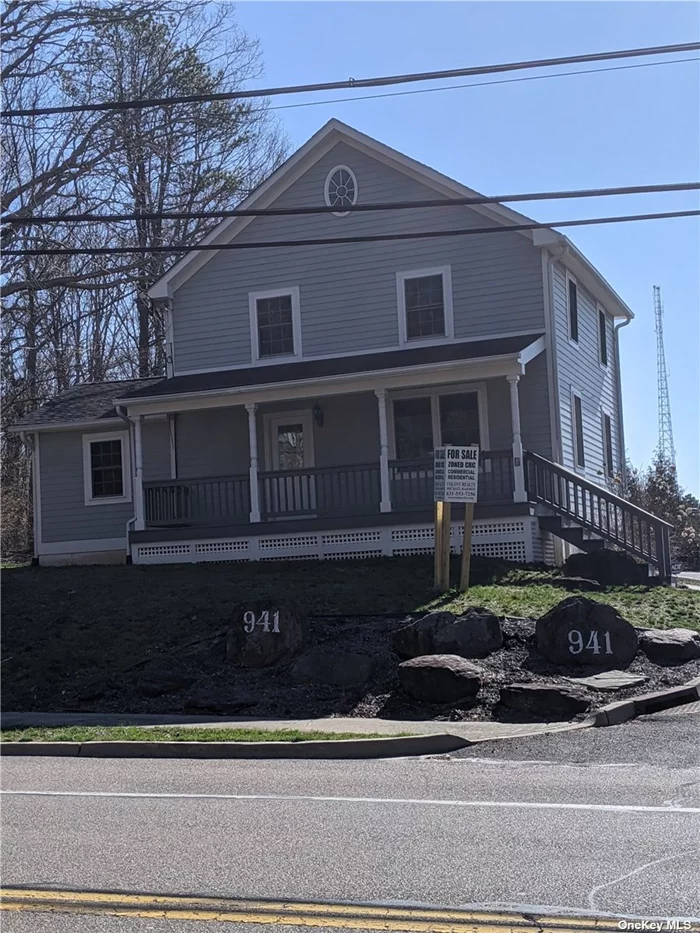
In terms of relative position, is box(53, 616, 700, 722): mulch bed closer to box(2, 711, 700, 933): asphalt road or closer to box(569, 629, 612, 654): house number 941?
box(569, 629, 612, 654): house number 941

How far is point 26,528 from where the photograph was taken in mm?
36406

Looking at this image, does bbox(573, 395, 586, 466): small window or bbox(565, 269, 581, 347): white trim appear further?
bbox(573, 395, 586, 466): small window

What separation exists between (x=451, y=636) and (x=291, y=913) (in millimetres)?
8293

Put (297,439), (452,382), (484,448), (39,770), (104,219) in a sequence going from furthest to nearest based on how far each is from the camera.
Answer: (297,439)
(484,448)
(452,382)
(104,219)
(39,770)

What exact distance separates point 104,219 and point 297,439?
1103cm

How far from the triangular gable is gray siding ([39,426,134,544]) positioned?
4252 mm

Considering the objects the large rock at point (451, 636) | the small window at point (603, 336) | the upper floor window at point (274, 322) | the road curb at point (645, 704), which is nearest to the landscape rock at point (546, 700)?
the road curb at point (645, 704)

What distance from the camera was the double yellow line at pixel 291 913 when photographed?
16.6ft

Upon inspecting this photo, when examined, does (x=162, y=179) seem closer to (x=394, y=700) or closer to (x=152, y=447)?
(x=152, y=447)

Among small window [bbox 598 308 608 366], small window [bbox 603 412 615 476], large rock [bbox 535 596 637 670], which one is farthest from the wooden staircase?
small window [bbox 598 308 608 366]

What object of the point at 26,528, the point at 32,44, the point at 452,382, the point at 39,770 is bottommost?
the point at 39,770

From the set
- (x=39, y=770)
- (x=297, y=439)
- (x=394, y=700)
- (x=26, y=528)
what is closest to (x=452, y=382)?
(x=297, y=439)

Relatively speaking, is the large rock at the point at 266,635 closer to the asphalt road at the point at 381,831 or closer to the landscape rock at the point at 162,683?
the landscape rock at the point at 162,683

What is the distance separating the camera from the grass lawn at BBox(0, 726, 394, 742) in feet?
36.1
